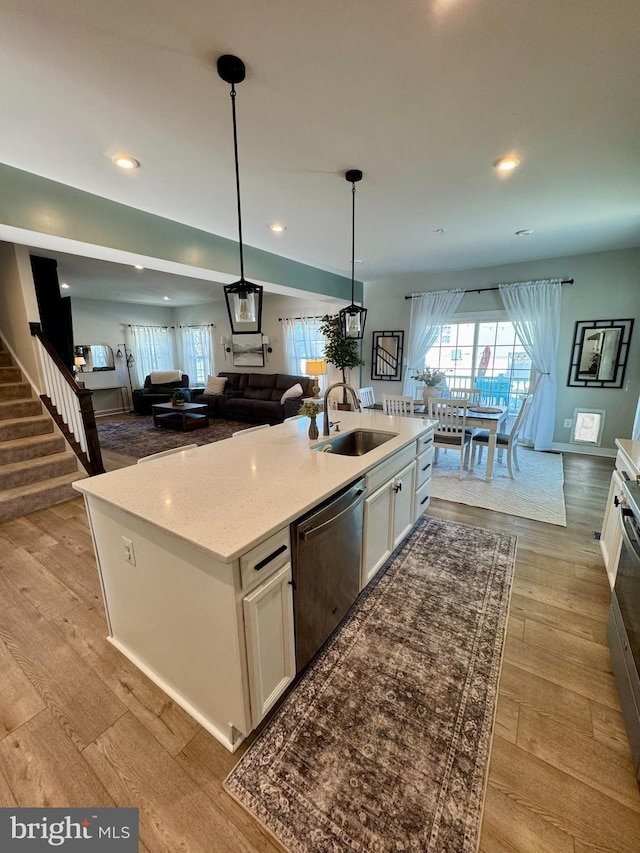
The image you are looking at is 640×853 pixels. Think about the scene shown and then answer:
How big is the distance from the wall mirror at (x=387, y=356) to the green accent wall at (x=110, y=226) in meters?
2.54

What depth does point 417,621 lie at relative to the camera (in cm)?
189

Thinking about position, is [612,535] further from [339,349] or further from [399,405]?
[339,349]

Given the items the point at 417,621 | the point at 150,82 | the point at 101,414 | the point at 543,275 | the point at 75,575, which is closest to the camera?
the point at 150,82

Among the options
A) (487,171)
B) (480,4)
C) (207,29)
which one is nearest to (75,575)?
(207,29)

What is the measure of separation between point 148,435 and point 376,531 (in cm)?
531

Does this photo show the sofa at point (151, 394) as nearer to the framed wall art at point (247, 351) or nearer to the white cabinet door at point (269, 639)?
the framed wall art at point (247, 351)

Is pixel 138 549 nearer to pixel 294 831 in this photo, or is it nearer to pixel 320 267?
pixel 294 831

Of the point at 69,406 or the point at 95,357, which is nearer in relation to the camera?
the point at 69,406

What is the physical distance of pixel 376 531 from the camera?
2045mm

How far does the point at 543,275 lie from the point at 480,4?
447 cm

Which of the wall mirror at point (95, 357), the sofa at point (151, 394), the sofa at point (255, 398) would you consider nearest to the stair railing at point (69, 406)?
the sofa at point (255, 398)

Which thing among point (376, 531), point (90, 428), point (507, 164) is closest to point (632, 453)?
point (376, 531)

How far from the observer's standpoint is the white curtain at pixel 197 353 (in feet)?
29.8

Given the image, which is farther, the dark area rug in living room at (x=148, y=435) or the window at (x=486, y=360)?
the dark area rug in living room at (x=148, y=435)
